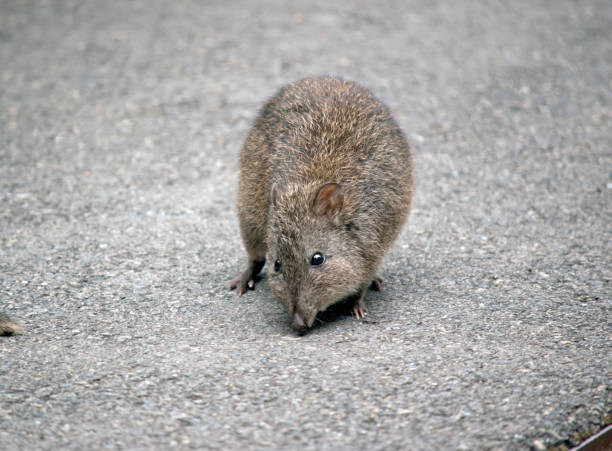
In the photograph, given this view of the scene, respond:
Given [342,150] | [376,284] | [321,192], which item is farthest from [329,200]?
[376,284]

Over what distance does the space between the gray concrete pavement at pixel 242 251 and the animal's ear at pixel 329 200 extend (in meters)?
0.92

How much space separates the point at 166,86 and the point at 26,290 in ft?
16.7

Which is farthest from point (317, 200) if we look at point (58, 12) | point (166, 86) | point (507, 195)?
point (58, 12)

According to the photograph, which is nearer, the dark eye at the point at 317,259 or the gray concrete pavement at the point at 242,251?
the gray concrete pavement at the point at 242,251

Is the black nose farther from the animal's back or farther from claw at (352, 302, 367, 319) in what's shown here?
the animal's back

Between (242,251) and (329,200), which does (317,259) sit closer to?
(329,200)

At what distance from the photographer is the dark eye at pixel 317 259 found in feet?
17.7

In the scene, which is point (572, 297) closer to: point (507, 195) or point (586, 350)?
point (586, 350)

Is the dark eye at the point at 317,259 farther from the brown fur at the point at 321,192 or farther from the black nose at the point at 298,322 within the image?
the black nose at the point at 298,322

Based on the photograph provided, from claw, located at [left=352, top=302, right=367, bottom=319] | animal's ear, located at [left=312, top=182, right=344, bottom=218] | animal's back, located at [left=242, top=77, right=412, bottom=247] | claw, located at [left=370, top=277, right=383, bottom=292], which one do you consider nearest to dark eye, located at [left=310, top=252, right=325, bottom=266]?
animal's ear, located at [left=312, top=182, right=344, bottom=218]

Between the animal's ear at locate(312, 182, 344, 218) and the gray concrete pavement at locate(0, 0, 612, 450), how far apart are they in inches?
36.2

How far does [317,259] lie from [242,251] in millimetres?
1711

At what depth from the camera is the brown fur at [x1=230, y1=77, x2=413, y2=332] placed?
5375 millimetres

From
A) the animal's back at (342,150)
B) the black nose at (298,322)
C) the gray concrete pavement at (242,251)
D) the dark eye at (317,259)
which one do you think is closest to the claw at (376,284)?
the gray concrete pavement at (242,251)
